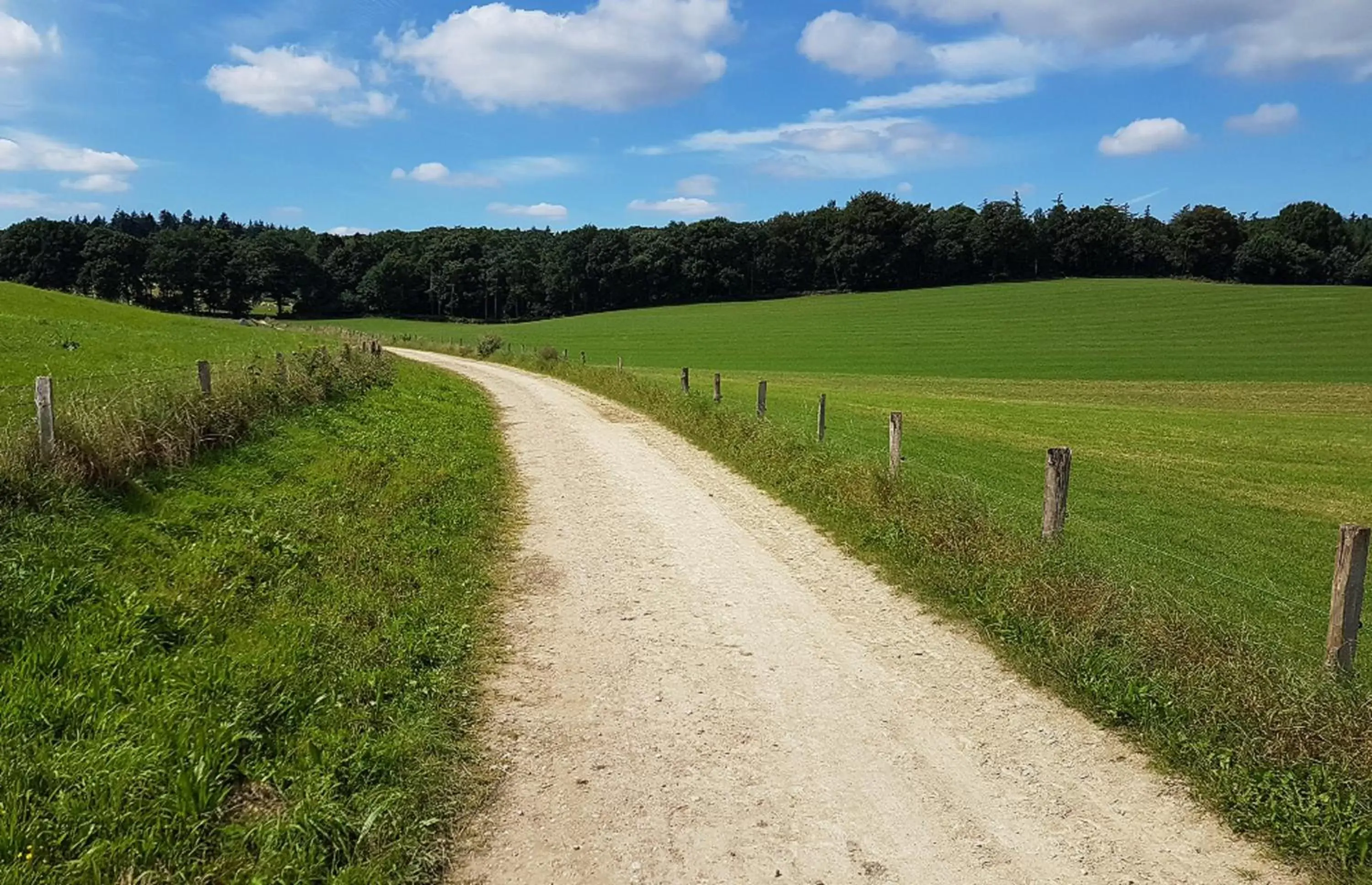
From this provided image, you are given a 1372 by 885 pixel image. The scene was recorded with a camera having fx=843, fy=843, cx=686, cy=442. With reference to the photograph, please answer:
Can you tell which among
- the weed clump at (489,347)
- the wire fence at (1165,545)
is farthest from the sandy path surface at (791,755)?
the weed clump at (489,347)

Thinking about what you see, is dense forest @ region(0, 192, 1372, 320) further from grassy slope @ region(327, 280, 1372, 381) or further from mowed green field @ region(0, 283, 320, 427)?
mowed green field @ region(0, 283, 320, 427)

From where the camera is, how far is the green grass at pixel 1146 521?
482 centimetres

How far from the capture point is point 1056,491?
27.6 ft

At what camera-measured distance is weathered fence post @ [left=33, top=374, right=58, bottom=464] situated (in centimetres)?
820

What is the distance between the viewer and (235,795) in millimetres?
4387

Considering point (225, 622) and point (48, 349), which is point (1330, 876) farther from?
point (48, 349)

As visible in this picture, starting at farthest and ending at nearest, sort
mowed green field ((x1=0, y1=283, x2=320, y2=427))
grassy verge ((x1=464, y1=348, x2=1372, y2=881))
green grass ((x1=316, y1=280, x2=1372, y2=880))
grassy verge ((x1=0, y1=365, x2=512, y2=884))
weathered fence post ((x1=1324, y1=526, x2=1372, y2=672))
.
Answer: mowed green field ((x1=0, y1=283, x2=320, y2=427)), weathered fence post ((x1=1324, y1=526, x2=1372, y2=672)), green grass ((x1=316, y1=280, x2=1372, y2=880)), grassy verge ((x1=464, y1=348, x2=1372, y2=881)), grassy verge ((x1=0, y1=365, x2=512, y2=884))

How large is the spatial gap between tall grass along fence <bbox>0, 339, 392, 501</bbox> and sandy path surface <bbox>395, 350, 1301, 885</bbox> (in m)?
4.80

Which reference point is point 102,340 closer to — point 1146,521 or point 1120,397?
point 1146,521

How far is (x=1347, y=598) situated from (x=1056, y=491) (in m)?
2.99

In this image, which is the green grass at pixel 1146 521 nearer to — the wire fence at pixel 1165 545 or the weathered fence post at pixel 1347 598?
the wire fence at pixel 1165 545

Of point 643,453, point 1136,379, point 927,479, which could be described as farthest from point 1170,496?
point 1136,379

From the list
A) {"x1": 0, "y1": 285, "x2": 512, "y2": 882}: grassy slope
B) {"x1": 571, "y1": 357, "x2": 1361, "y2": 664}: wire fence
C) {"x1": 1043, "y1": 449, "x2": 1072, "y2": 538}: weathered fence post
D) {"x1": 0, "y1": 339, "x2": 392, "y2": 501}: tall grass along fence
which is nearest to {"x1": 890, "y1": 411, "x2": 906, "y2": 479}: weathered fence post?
{"x1": 571, "y1": 357, "x2": 1361, "y2": 664}: wire fence

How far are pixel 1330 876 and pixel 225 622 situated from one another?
7.02 meters
